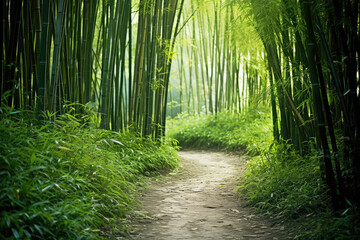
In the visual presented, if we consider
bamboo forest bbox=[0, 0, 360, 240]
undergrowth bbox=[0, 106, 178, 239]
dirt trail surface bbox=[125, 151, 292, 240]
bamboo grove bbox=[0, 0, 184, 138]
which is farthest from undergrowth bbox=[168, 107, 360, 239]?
bamboo grove bbox=[0, 0, 184, 138]

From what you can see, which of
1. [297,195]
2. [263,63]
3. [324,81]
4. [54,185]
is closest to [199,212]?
[297,195]

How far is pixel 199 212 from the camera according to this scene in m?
2.41

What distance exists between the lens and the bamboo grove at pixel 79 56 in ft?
7.38

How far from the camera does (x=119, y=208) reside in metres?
2.18

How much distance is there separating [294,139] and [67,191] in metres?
1.92

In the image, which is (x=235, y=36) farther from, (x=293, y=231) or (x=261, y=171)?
(x=293, y=231)

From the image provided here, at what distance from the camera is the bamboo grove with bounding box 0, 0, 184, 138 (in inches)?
88.6

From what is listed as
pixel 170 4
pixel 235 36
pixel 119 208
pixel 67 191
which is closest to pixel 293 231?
pixel 119 208

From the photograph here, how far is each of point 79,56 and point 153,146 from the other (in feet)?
4.84

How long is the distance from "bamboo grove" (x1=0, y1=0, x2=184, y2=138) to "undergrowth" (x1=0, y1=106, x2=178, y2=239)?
1.00ft

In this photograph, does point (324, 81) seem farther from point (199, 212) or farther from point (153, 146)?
point (153, 146)

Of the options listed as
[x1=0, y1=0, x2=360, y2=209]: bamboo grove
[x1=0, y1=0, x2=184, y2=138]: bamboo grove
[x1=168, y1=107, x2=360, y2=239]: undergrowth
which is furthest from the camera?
[x1=0, y1=0, x2=184, y2=138]: bamboo grove

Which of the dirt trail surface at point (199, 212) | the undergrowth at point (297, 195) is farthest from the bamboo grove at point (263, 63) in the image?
the dirt trail surface at point (199, 212)

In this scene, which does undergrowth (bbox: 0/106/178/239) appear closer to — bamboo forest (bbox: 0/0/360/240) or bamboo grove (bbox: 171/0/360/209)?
bamboo forest (bbox: 0/0/360/240)
